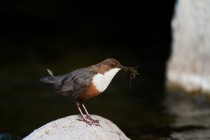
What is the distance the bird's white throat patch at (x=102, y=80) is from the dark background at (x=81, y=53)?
2321 millimetres

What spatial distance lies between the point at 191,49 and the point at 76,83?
448 cm

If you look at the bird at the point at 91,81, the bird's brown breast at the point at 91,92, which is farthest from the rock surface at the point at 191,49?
the bird's brown breast at the point at 91,92

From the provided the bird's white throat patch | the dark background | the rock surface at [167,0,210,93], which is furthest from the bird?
the rock surface at [167,0,210,93]

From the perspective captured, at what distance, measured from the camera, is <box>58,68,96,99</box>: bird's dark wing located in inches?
220

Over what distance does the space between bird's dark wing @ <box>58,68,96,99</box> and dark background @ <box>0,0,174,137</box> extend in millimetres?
2158

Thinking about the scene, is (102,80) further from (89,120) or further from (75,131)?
(75,131)

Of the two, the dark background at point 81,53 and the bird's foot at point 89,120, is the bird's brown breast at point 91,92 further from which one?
the dark background at point 81,53

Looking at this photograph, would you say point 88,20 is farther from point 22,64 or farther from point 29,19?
point 22,64

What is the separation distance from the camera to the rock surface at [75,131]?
531 centimetres

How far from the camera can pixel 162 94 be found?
34.0 ft

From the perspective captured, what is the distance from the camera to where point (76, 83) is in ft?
18.6

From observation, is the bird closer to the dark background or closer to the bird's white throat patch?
the bird's white throat patch

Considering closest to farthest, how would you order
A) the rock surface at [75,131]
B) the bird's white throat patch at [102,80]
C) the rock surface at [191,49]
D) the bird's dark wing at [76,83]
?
the rock surface at [75,131], the bird's white throat patch at [102,80], the bird's dark wing at [76,83], the rock surface at [191,49]

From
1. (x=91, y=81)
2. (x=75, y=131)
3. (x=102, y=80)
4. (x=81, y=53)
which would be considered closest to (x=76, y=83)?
(x=91, y=81)
